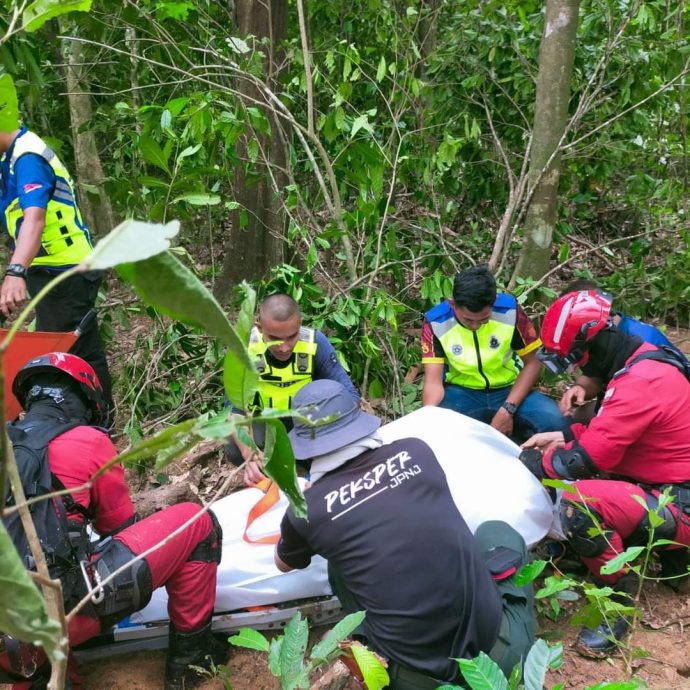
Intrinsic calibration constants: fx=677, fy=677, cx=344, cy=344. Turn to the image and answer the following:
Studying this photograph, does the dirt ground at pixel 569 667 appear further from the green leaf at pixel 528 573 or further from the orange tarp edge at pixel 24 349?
the orange tarp edge at pixel 24 349

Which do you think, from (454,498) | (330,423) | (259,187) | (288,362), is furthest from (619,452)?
(259,187)

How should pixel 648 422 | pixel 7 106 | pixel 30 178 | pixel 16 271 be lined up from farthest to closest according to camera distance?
pixel 30 178
pixel 16 271
pixel 648 422
pixel 7 106

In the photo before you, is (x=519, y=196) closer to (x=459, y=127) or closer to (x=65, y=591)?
(x=459, y=127)

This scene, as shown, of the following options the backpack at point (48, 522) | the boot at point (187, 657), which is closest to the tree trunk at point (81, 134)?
the backpack at point (48, 522)

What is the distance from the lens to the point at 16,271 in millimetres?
3301

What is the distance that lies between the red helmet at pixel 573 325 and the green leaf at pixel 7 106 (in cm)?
239

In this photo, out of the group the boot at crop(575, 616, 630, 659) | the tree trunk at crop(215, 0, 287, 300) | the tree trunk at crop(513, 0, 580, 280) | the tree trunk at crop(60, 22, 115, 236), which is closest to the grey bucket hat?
the boot at crop(575, 616, 630, 659)

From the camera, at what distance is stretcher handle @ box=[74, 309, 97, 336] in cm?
367

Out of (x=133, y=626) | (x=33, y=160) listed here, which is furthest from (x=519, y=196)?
(x=133, y=626)

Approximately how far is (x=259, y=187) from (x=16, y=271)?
89.4 inches

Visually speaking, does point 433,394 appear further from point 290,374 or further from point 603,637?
point 603,637

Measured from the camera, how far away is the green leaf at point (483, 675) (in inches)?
57.3

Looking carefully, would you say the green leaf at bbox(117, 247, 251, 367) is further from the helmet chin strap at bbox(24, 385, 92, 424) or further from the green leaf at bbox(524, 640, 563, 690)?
the helmet chin strap at bbox(24, 385, 92, 424)

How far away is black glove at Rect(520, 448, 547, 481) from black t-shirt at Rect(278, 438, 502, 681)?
97 centimetres
